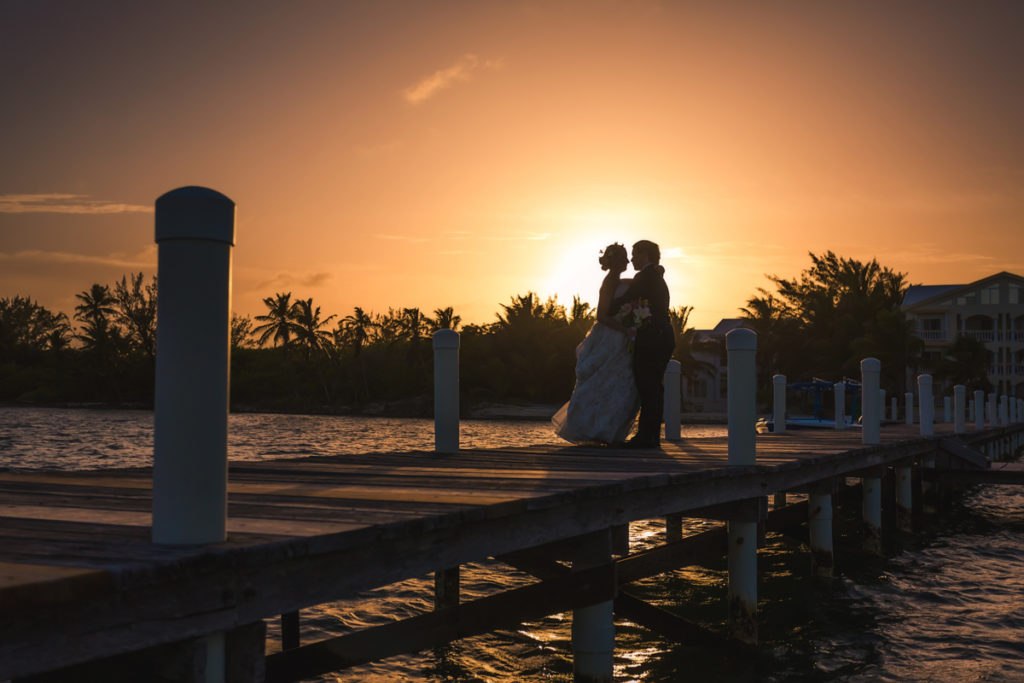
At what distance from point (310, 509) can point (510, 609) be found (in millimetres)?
1653

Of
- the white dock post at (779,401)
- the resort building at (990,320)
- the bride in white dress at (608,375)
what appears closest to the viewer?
the bride in white dress at (608,375)

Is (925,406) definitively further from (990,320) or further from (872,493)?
(990,320)

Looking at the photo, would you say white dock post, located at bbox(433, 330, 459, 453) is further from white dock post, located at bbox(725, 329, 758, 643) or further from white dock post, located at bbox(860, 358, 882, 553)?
white dock post, located at bbox(860, 358, 882, 553)

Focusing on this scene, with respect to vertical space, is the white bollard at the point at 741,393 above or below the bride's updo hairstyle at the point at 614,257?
below

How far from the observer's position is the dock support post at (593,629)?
5.11 meters

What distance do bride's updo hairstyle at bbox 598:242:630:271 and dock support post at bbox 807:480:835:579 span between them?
3.71 metres

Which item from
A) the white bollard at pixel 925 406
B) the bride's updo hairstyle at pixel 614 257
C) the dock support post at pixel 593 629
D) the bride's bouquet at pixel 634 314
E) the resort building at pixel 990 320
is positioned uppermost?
the resort building at pixel 990 320

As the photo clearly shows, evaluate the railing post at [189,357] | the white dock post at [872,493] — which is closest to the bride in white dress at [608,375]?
the white dock post at [872,493]

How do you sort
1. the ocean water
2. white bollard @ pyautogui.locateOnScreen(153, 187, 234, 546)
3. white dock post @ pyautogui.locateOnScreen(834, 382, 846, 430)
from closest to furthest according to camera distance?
white bollard @ pyautogui.locateOnScreen(153, 187, 234, 546) → the ocean water → white dock post @ pyautogui.locateOnScreen(834, 382, 846, 430)

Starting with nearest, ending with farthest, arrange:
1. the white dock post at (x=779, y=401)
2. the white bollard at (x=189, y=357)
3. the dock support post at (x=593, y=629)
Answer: the white bollard at (x=189, y=357) → the dock support post at (x=593, y=629) → the white dock post at (x=779, y=401)

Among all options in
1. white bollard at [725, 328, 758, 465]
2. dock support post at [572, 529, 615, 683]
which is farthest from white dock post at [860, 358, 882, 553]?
dock support post at [572, 529, 615, 683]

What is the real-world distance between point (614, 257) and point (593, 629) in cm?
409

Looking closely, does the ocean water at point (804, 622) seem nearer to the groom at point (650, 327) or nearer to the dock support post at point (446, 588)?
the dock support post at point (446, 588)

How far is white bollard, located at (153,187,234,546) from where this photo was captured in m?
2.71
